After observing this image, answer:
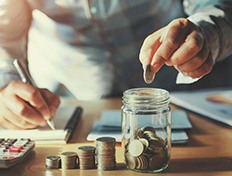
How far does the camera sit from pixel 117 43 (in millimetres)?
1718

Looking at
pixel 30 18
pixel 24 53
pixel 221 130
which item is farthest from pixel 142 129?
pixel 30 18

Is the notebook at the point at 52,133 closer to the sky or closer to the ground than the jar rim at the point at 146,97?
closer to the ground

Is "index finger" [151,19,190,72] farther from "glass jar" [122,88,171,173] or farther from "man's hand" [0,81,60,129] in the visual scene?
"man's hand" [0,81,60,129]

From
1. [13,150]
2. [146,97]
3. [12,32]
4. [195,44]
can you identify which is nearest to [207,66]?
[195,44]

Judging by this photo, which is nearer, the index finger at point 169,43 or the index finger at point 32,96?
the index finger at point 169,43

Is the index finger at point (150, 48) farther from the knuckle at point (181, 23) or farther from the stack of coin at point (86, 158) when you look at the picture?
the stack of coin at point (86, 158)

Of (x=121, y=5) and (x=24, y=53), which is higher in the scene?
(x=121, y=5)

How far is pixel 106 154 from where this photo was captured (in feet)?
3.03

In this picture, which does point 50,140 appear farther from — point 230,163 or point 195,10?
point 195,10

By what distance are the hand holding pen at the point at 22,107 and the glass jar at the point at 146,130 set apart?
0.23m

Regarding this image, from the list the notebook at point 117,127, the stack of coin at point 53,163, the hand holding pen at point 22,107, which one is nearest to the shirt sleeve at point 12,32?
the hand holding pen at point 22,107

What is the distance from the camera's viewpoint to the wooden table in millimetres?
920

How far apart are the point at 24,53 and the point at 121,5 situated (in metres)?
0.38

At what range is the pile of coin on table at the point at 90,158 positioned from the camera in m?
0.92
